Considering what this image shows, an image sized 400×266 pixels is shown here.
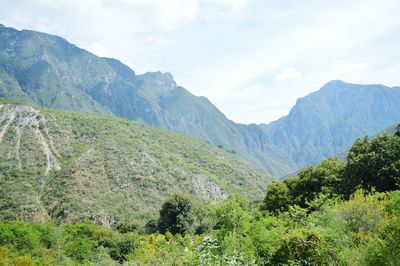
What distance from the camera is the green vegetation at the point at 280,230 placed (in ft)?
52.0

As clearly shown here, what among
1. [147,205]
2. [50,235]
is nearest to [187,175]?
[147,205]

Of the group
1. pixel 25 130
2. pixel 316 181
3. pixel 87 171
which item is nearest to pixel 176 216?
pixel 316 181

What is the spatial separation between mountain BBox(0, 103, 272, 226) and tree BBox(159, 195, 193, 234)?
2543 cm

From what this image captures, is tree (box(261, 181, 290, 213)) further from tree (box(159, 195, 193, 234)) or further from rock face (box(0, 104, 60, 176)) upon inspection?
rock face (box(0, 104, 60, 176))

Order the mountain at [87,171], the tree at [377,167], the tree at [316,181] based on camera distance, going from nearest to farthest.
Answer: the tree at [377,167], the tree at [316,181], the mountain at [87,171]

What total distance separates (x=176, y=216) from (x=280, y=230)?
53649 millimetres

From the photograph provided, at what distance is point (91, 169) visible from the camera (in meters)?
109

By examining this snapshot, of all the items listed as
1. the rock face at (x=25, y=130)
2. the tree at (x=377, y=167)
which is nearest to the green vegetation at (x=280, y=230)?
the tree at (x=377, y=167)

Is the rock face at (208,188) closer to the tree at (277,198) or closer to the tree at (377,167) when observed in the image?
the tree at (277,198)

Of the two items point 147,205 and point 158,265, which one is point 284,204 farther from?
point 147,205

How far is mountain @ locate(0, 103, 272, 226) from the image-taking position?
95250 mm

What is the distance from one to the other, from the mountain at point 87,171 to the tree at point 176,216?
25429 mm

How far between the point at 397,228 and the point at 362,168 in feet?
85.9

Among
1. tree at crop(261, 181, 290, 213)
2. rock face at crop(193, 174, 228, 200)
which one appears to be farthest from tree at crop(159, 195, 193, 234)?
rock face at crop(193, 174, 228, 200)
